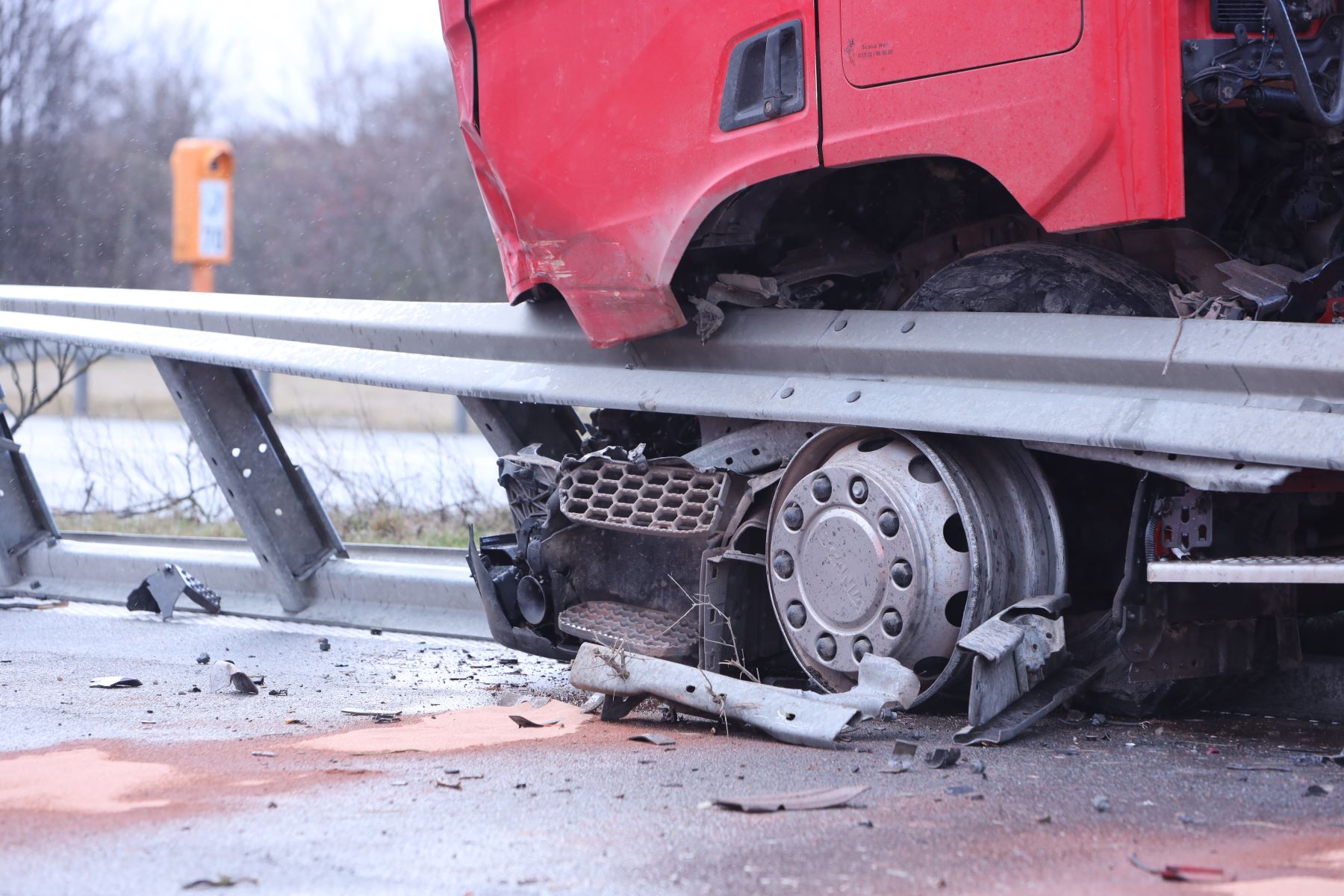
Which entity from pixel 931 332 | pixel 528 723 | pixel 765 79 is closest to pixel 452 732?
pixel 528 723

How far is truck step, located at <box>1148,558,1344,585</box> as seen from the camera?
3023 mm

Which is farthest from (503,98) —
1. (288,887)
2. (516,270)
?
(288,887)

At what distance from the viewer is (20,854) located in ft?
8.28

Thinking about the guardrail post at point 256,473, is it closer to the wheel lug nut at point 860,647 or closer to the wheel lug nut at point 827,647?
the wheel lug nut at point 827,647

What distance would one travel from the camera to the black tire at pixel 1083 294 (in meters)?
3.61

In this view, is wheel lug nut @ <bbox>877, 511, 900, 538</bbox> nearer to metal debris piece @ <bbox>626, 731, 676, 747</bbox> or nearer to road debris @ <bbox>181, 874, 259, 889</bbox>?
metal debris piece @ <bbox>626, 731, 676, 747</bbox>

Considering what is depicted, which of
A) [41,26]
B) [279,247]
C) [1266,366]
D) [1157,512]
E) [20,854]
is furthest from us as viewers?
[279,247]

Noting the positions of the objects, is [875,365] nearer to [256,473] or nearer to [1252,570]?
[1252,570]

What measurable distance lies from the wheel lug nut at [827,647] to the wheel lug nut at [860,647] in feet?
0.20

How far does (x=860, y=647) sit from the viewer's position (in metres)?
3.71

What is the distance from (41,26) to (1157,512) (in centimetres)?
1879

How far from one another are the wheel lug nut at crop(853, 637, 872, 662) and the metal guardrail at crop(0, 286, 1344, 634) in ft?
1.75

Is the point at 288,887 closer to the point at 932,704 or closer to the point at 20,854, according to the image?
the point at 20,854

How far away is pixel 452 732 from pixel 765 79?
70.8 inches
